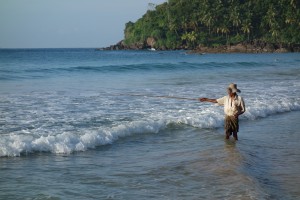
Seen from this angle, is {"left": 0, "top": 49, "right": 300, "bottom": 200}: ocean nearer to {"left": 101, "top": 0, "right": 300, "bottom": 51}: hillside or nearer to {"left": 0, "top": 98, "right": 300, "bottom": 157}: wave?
{"left": 0, "top": 98, "right": 300, "bottom": 157}: wave

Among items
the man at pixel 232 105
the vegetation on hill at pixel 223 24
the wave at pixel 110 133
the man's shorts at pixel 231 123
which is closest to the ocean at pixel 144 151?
the wave at pixel 110 133

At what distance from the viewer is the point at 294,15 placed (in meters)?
93.8

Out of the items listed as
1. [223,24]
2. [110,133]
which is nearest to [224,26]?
[223,24]

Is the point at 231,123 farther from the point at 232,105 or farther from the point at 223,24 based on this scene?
the point at 223,24

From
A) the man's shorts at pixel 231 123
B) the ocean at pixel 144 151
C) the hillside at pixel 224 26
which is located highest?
the hillside at pixel 224 26

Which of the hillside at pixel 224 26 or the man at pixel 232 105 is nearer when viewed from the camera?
the man at pixel 232 105

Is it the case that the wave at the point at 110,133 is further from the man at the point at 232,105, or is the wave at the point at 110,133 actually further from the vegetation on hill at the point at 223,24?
the vegetation on hill at the point at 223,24

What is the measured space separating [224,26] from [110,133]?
93158 mm

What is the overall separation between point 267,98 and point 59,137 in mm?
9875

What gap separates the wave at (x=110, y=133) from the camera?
Result: 8844 mm

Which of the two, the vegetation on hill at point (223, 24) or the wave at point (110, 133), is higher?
the vegetation on hill at point (223, 24)

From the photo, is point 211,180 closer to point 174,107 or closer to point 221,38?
point 174,107

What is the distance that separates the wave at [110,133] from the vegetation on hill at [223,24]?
78485 mm

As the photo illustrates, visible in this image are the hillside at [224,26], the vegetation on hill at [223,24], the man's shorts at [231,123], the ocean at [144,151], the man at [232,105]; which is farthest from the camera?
the vegetation on hill at [223,24]
